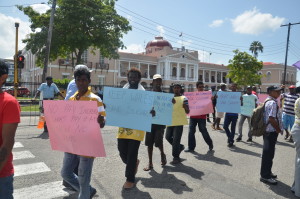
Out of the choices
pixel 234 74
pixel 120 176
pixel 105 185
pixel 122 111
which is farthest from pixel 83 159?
pixel 234 74

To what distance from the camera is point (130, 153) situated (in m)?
3.93

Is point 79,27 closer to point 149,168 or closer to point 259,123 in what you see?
point 149,168

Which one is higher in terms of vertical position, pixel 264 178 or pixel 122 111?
pixel 122 111

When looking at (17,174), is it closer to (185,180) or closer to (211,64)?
(185,180)

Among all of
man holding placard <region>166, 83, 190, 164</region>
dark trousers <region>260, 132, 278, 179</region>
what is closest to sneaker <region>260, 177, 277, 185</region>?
dark trousers <region>260, 132, 278, 179</region>

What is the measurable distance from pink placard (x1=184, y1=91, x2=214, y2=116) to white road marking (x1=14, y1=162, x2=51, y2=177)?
3.56 metres

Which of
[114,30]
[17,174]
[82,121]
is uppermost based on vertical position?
[114,30]

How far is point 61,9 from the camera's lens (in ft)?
71.3

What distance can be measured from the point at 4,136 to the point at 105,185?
245cm

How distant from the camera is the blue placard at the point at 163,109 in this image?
16.3 feet

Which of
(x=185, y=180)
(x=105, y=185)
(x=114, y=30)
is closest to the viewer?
(x=105, y=185)

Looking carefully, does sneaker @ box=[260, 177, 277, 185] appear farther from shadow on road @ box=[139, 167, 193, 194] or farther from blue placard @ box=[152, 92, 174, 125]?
blue placard @ box=[152, 92, 174, 125]

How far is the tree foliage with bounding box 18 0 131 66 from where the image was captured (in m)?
21.6

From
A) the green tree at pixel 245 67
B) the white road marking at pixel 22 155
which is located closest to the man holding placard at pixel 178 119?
the white road marking at pixel 22 155
